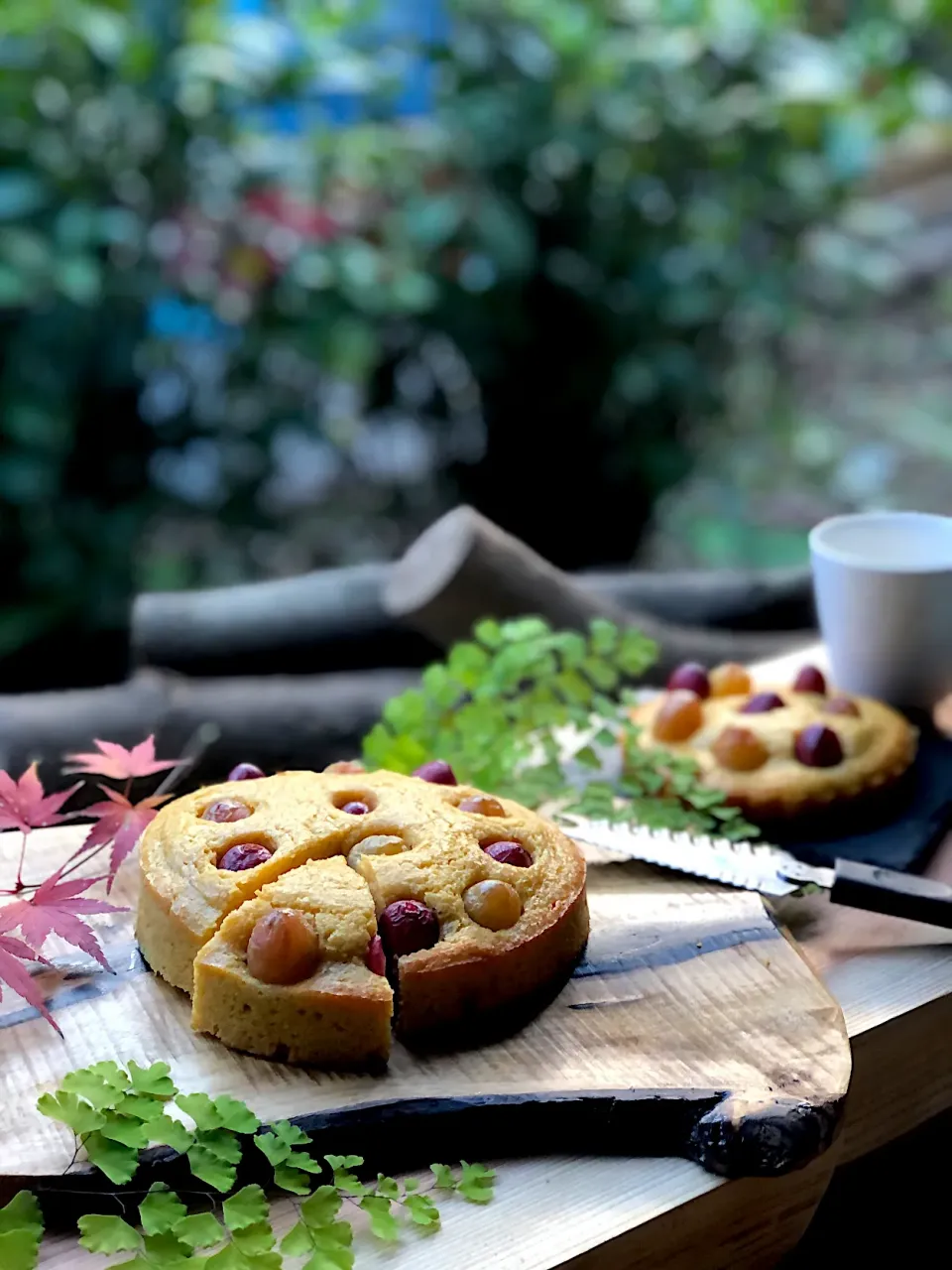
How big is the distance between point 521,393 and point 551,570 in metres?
1.47

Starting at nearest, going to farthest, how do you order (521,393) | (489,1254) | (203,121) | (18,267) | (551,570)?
1. (489,1254)
2. (551,570)
3. (18,267)
4. (203,121)
5. (521,393)

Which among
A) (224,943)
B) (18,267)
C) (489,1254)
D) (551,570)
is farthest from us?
(18,267)

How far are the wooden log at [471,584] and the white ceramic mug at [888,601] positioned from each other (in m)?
0.46

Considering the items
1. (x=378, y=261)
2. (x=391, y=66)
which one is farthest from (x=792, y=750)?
(x=391, y=66)

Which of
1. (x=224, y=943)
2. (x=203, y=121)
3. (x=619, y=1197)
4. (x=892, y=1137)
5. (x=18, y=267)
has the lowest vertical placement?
(x=892, y=1137)

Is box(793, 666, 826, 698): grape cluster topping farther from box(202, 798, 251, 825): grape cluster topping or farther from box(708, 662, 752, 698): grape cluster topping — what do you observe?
box(202, 798, 251, 825): grape cluster topping

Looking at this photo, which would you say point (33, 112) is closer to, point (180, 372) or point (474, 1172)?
point (180, 372)

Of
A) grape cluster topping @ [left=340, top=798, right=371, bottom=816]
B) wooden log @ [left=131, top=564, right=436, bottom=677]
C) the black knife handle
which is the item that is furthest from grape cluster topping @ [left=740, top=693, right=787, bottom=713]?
wooden log @ [left=131, top=564, right=436, bottom=677]

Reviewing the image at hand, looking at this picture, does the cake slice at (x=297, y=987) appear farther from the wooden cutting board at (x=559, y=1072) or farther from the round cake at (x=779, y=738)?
the round cake at (x=779, y=738)

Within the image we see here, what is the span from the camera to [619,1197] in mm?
1032

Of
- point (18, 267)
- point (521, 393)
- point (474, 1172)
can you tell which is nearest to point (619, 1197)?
Answer: point (474, 1172)

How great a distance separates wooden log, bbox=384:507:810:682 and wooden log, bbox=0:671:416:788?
0.48 ft

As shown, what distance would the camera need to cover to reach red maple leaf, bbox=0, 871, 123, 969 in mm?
1113

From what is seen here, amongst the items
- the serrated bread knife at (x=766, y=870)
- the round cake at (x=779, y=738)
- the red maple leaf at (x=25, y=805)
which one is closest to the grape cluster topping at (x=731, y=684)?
the round cake at (x=779, y=738)
